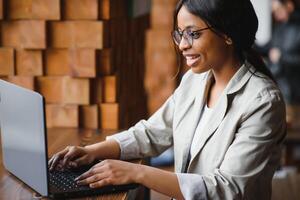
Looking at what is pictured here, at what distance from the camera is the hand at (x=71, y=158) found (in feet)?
6.02

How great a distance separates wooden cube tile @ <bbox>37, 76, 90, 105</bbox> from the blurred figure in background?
369 centimetres

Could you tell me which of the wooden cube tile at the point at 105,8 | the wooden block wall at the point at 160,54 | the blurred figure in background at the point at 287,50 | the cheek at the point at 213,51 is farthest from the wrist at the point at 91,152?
the blurred figure in background at the point at 287,50

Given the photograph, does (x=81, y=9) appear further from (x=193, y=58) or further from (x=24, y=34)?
(x=193, y=58)

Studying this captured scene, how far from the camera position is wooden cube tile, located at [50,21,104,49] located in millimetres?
2387

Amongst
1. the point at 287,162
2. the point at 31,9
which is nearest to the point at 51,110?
the point at 31,9

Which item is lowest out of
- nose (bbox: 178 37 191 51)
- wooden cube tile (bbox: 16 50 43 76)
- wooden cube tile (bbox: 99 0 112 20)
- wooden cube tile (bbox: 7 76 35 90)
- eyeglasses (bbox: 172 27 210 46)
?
wooden cube tile (bbox: 7 76 35 90)

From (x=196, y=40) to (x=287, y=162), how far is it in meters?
3.12

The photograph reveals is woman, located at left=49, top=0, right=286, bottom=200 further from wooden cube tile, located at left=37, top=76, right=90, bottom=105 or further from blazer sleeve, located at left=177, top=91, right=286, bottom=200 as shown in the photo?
wooden cube tile, located at left=37, top=76, right=90, bottom=105

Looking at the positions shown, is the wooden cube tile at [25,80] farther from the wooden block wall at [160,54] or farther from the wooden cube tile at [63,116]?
the wooden block wall at [160,54]

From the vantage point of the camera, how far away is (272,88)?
1.77 metres

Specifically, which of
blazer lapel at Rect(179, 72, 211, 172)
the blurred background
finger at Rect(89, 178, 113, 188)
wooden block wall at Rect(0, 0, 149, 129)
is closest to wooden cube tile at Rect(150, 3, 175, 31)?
the blurred background

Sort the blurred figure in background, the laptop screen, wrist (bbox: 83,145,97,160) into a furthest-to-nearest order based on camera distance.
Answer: the blurred figure in background
wrist (bbox: 83,145,97,160)
the laptop screen

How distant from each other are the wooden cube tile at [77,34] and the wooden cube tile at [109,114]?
0.25 m

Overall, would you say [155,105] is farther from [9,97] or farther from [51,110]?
[9,97]
